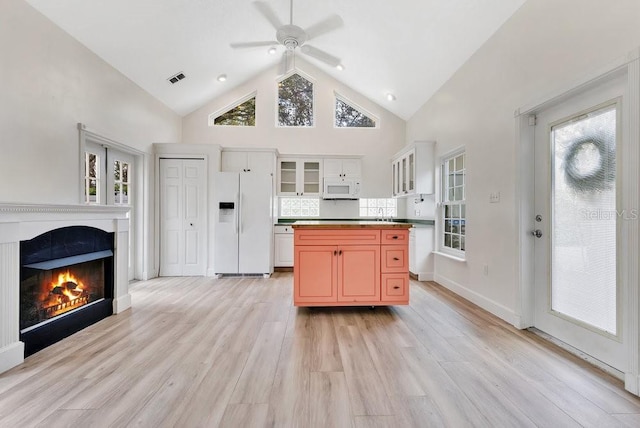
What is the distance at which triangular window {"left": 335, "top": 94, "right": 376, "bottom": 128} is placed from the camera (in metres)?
5.71

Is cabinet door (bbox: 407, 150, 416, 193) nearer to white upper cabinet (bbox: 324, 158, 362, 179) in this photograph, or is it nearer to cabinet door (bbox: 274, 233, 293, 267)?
white upper cabinet (bbox: 324, 158, 362, 179)

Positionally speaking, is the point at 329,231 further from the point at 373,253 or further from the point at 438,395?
the point at 438,395

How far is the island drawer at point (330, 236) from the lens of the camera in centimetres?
290

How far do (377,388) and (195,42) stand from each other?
4466 millimetres

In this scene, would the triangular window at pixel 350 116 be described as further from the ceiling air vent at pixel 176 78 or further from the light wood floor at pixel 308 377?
the light wood floor at pixel 308 377

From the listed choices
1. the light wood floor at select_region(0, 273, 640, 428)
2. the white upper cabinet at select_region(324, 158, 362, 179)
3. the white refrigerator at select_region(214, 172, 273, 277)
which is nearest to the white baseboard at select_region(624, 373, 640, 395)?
the light wood floor at select_region(0, 273, 640, 428)

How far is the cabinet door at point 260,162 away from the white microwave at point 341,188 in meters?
1.09

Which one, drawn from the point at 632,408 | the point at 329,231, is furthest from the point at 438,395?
the point at 329,231

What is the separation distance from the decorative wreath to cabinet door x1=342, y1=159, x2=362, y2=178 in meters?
3.50

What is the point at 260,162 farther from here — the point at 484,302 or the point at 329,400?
the point at 329,400

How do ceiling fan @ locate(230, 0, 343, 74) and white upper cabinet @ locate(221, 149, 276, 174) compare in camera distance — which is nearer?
ceiling fan @ locate(230, 0, 343, 74)

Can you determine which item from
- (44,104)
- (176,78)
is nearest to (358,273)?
(44,104)

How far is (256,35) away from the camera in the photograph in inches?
162

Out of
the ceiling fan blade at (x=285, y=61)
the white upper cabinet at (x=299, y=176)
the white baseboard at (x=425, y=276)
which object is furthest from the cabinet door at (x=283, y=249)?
the ceiling fan blade at (x=285, y=61)
